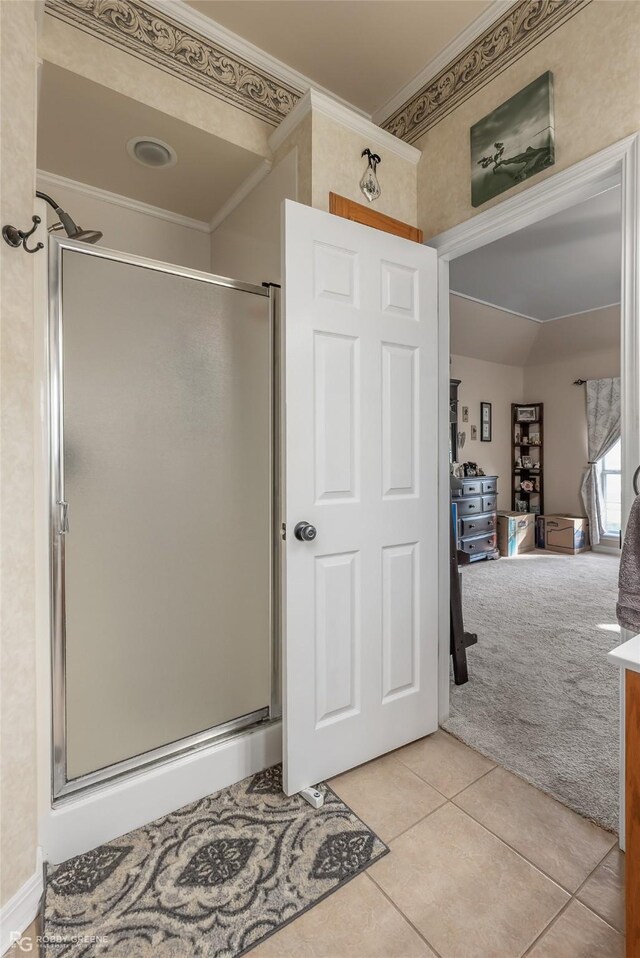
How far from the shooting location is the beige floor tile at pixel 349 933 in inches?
45.3

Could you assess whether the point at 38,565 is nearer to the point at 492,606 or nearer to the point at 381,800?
the point at 381,800

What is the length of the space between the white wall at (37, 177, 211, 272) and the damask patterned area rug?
264cm

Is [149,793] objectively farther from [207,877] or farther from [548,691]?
[548,691]

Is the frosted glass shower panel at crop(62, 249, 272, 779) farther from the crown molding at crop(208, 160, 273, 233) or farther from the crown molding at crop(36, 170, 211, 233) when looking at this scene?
the crown molding at crop(36, 170, 211, 233)

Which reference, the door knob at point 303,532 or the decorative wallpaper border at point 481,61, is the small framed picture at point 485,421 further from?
the door knob at point 303,532

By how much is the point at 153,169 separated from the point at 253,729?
8.55 ft

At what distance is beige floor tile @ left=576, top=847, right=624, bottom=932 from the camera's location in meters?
1.25

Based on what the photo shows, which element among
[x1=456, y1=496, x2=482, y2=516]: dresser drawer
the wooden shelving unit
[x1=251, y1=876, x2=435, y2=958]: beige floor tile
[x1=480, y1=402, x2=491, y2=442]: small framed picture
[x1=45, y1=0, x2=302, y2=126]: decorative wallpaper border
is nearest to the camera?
[x1=251, y1=876, x2=435, y2=958]: beige floor tile

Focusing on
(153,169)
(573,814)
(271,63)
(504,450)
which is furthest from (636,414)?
(504,450)

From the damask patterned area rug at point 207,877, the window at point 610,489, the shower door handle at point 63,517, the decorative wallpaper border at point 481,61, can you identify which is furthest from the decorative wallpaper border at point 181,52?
the window at point 610,489

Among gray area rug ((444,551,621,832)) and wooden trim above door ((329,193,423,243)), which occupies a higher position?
wooden trim above door ((329,193,423,243))

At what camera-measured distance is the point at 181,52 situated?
72.5 inches

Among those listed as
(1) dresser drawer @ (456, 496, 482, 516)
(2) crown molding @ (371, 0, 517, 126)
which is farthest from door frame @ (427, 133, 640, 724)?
(1) dresser drawer @ (456, 496, 482, 516)

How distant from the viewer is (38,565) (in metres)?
1.37
